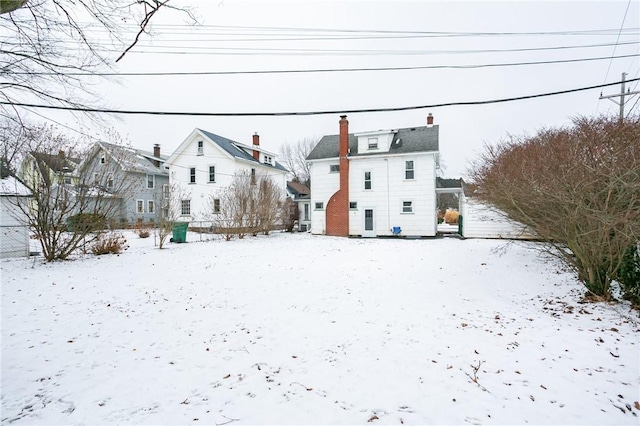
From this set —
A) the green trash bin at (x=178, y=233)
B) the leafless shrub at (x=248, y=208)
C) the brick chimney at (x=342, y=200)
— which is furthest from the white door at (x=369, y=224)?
the green trash bin at (x=178, y=233)

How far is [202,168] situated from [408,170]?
17292 mm

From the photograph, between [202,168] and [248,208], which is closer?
[248,208]

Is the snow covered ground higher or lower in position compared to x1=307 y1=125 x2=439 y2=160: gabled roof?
lower

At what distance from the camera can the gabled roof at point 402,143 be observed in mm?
19828

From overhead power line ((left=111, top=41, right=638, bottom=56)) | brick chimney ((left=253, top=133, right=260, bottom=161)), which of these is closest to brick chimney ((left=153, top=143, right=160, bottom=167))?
brick chimney ((left=253, top=133, right=260, bottom=161))

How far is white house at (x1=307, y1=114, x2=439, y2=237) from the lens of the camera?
19.7 meters

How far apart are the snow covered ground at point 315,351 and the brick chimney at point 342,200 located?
12.5 metres

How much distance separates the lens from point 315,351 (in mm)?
4305

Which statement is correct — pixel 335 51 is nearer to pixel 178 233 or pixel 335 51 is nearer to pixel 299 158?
pixel 178 233

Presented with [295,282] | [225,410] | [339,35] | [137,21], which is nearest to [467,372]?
[225,410]

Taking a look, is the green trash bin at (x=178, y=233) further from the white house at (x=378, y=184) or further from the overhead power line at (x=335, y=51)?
the overhead power line at (x=335, y=51)

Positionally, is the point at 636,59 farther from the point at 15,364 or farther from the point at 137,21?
the point at 15,364

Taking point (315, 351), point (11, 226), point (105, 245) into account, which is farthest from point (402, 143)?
point (11, 226)

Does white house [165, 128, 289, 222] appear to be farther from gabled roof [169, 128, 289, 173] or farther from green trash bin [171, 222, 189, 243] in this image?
green trash bin [171, 222, 189, 243]
